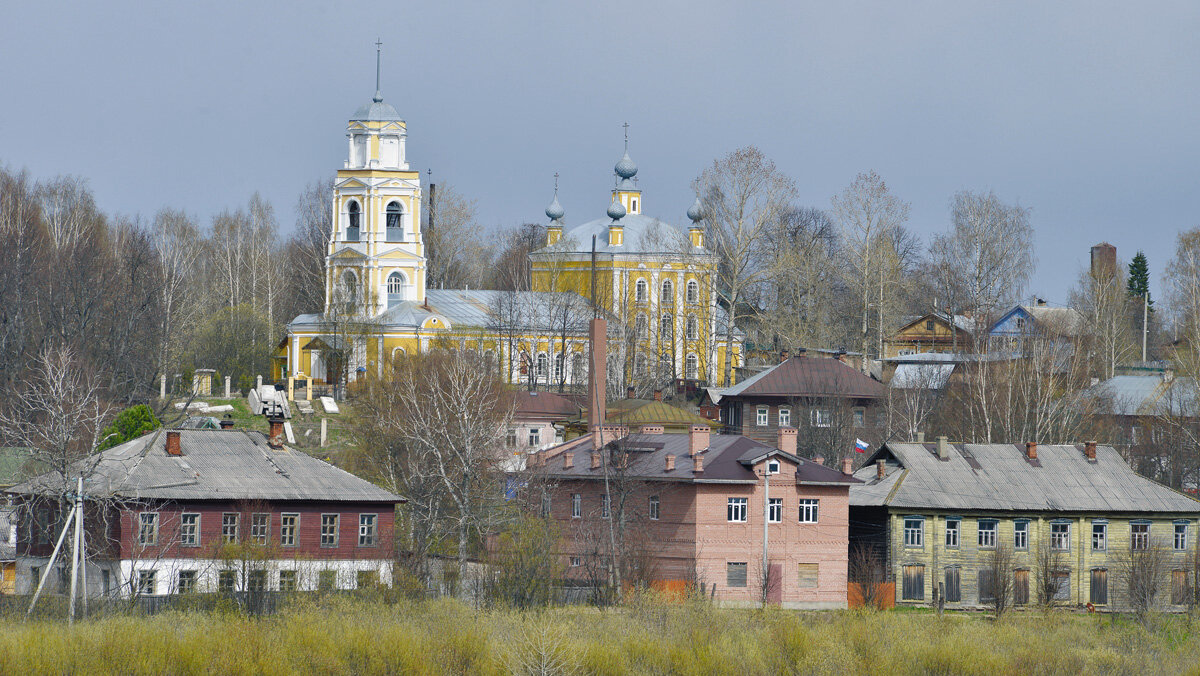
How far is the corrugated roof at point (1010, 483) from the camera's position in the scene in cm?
4456

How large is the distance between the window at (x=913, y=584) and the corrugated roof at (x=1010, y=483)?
1.46 metres

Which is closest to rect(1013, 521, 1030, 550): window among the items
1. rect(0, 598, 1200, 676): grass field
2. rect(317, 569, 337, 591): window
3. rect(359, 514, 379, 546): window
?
rect(0, 598, 1200, 676): grass field

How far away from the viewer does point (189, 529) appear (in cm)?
3866

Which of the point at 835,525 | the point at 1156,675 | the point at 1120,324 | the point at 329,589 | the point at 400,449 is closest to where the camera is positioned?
the point at 1156,675

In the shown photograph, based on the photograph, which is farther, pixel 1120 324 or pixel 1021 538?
pixel 1120 324

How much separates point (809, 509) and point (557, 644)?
1247cm

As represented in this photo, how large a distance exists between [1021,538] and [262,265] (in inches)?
2110

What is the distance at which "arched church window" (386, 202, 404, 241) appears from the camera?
7456 cm

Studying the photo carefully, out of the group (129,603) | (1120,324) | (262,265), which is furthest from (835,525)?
(262,265)

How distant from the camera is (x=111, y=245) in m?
81.4

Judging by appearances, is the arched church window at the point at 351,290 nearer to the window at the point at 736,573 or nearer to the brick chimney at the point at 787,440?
the brick chimney at the point at 787,440

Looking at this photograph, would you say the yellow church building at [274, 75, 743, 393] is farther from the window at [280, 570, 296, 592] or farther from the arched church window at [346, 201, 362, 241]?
the window at [280, 570, 296, 592]

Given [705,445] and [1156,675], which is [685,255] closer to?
[705,445]

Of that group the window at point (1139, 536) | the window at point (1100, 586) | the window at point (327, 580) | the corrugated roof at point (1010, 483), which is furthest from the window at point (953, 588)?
the window at point (327, 580)
